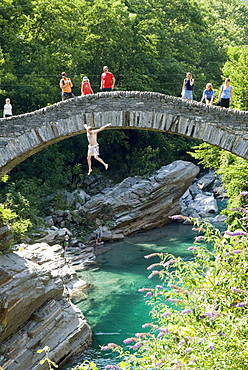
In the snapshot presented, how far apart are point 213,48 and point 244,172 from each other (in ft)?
72.1

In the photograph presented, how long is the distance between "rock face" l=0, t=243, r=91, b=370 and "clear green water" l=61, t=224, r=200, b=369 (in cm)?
58

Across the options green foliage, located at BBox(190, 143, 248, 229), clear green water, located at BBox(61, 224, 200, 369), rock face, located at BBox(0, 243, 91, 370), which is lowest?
clear green water, located at BBox(61, 224, 200, 369)

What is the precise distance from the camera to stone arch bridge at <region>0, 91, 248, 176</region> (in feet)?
41.1

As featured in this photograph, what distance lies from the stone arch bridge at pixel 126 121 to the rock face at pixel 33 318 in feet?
9.50

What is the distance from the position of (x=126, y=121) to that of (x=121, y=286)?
721 centimetres

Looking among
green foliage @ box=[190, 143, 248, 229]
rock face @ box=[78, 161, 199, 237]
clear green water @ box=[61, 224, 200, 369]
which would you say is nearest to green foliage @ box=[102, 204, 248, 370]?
clear green water @ box=[61, 224, 200, 369]

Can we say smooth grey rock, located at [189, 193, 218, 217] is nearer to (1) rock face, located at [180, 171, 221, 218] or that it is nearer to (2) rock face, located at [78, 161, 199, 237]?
(1) rock face, located at [180, 171, 221, 218]

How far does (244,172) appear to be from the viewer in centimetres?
1623

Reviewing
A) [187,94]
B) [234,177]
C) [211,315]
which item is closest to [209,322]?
[211,315]

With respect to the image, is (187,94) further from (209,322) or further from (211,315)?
(211,315)

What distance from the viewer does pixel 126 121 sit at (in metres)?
13.0

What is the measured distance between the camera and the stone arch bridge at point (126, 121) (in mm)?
12516

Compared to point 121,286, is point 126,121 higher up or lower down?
higher up

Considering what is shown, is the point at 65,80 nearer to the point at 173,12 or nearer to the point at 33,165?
the point at 33,165
